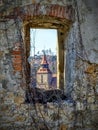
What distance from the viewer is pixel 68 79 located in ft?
19.3

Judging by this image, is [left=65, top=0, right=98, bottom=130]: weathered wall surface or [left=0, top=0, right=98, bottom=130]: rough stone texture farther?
[left=65, top=0, right=98, bottom=130]: weathered wall surface

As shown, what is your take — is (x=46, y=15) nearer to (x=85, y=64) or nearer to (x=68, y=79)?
(x=85, y=64)

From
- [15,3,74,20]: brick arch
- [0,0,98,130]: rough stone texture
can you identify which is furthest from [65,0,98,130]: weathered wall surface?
[15,3,74,20]: brick arch

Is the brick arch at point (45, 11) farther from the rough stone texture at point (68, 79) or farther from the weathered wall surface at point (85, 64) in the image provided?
the weathered wall surface at point (85, 64)

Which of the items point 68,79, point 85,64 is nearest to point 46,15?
point 85,64

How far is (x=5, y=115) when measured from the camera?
534 cm

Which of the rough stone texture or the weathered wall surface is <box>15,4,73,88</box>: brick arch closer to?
the rough stone texture

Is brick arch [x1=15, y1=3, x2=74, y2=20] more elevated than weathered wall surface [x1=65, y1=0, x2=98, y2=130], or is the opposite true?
brick arch [x1=15, y1=3, x2=74, y2=20]

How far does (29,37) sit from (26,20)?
2.99 feet

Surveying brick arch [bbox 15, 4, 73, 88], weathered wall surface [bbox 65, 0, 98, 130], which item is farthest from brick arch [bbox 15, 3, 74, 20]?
weathered wall surface [bbox 65, 0, 98, 130]

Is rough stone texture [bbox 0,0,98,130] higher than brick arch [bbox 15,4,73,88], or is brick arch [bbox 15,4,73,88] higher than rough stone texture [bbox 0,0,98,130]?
brick arch [bbox 15,4,73,88]

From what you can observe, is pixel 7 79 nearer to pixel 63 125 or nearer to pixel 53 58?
pixel 63 125

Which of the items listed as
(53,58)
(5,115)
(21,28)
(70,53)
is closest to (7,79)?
(5,115)

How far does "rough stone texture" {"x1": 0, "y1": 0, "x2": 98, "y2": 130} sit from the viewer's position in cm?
537
